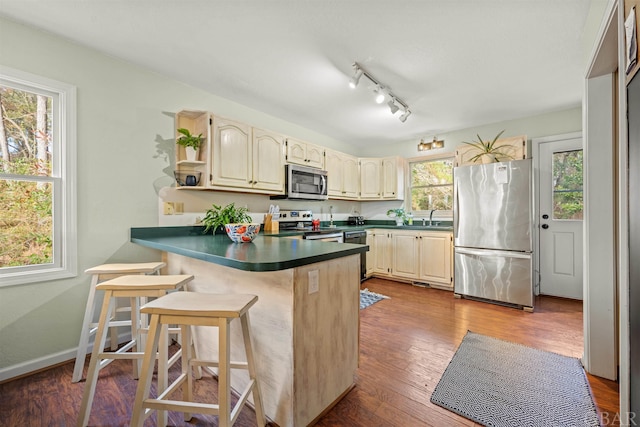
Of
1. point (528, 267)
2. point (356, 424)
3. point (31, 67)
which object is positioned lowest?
point (356, 424)

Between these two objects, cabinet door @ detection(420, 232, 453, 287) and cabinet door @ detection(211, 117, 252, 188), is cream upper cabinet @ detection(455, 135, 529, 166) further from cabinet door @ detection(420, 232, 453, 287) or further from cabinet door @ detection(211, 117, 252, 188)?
cabinet door @ detection(211, 117, 252, 188)

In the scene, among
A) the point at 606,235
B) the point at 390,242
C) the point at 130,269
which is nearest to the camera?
the point at 606,235

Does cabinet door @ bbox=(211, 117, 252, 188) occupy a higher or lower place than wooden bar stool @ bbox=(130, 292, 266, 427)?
higher

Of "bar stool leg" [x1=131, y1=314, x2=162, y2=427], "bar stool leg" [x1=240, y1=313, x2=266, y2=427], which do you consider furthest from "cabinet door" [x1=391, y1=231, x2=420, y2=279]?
"bar stool leg" [x1=131, y1=314, x2=162, y2=427]

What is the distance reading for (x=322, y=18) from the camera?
1779 millimetres

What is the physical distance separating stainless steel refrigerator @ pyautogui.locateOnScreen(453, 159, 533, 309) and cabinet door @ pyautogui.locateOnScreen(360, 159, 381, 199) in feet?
4.55

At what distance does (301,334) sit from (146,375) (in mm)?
671

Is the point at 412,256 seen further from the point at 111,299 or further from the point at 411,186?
the point at 111,299

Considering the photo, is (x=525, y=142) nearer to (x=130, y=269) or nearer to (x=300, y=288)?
(x=300, y=288)

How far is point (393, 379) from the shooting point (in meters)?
1.77

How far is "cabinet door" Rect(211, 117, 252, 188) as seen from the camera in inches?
104

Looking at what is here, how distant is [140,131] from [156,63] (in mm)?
611

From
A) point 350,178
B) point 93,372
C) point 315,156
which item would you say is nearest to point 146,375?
point 93,372

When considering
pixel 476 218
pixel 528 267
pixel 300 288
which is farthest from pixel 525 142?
pixel 300 288
